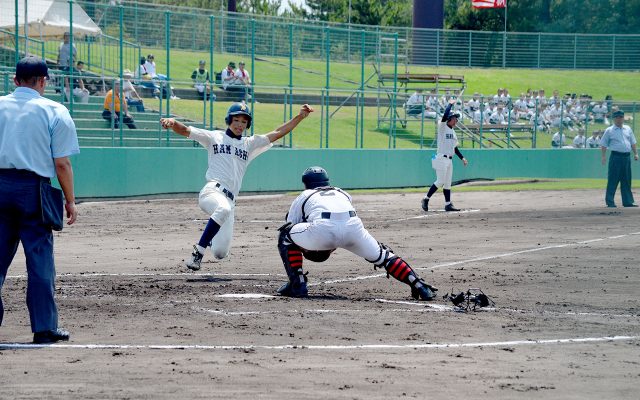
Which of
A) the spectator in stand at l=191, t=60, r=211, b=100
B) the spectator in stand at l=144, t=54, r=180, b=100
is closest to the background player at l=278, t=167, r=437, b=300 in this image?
the spectator in stand at l=144, t=54, r=180, b=100

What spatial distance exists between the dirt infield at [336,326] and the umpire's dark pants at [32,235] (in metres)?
0.31

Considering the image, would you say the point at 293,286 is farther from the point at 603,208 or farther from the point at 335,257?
the point at 603,208

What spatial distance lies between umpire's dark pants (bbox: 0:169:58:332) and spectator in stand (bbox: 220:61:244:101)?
931 inches

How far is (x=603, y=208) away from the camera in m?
22.9

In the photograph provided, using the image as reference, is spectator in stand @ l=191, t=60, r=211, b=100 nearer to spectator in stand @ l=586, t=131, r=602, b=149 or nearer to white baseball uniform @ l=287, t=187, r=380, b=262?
spectator in stand @ l=586, t=131, r=602, b=149

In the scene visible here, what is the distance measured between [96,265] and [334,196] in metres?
4.64

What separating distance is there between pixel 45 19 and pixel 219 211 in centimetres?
1821

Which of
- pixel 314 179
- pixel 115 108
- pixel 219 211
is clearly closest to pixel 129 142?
pixel 115 108

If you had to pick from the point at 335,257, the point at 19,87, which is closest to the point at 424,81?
the point at 335,257

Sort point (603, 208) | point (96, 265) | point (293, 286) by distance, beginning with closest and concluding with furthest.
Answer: point (293, 286), point (96, 265), point (603, 208)

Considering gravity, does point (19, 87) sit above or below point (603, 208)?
above

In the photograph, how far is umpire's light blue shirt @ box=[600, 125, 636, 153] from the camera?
22906 mm

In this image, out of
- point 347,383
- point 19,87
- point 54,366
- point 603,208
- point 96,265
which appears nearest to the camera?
point 347,383

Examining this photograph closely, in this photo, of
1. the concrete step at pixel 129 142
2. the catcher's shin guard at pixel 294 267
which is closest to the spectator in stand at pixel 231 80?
the concrete step at pixel 129 142
